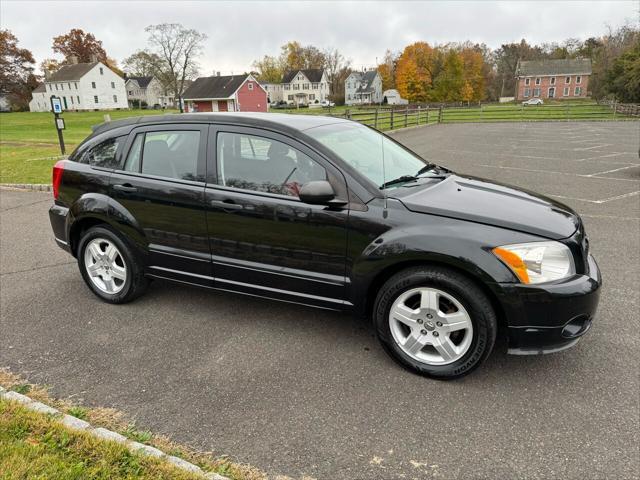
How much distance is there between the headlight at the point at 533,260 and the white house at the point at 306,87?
96604 mm

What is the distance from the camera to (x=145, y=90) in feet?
314

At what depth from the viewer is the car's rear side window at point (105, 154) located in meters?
4.24

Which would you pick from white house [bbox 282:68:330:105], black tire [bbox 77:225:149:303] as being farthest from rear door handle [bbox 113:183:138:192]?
white house [bbox 282:68:330:105]

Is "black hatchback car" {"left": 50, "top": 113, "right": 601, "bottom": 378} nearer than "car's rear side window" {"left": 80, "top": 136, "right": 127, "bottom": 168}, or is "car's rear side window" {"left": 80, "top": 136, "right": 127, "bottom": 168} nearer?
"black hatchback car" {"left": 50, "top": 113, "right": 601, "bottom": 378}

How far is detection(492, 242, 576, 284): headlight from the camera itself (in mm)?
2848

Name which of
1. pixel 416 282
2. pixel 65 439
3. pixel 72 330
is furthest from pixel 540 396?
pixel 72 330

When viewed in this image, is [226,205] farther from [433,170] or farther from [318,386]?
[433,170]

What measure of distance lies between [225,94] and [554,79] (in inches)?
2236

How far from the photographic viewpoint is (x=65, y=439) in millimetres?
2461

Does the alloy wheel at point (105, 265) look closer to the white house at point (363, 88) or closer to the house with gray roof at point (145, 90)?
the white house at point (363, 88)

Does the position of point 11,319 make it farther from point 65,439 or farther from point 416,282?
point 416,282

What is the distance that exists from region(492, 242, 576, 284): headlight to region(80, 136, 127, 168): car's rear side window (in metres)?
3.30

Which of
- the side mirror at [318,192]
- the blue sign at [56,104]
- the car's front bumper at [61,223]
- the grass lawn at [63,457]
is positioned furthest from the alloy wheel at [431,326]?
the blue sign at [56,104]

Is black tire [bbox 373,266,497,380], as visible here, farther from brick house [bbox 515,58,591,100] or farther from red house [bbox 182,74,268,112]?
brick house [bbox 515,58,591,100]
